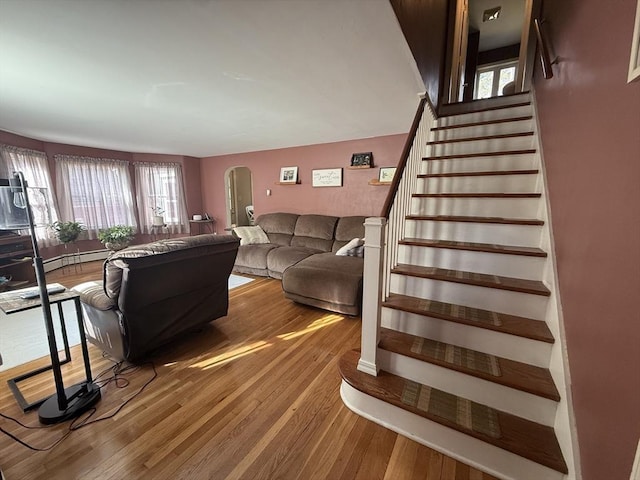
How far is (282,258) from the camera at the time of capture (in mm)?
4051

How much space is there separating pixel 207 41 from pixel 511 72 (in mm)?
5745

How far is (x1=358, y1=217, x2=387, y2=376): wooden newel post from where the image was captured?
1.49 metres

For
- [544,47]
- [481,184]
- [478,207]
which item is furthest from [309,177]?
[544,47]

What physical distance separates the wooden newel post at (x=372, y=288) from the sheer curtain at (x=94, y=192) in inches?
234

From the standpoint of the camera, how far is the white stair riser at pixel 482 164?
7.14ft

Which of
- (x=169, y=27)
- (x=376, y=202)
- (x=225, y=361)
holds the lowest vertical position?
(x=225, y=361)

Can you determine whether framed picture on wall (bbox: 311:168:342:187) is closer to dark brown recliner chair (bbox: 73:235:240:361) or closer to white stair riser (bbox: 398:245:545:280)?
dark brown recliner chair (bbox: 73:235:240:361)

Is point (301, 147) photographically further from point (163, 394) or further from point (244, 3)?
point (163, 394)

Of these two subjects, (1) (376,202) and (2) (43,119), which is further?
(1) (376,202)

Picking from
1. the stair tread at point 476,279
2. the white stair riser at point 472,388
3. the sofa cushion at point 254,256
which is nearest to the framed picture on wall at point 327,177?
the sofa cushion at point 254,256

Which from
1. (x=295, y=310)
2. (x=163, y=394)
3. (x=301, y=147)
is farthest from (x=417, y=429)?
(x=301, y=147)

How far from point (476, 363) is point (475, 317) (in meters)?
0.26

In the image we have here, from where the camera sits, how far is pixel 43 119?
3.27 m

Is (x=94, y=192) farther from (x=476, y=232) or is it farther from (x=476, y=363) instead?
(x=476, y=363)
